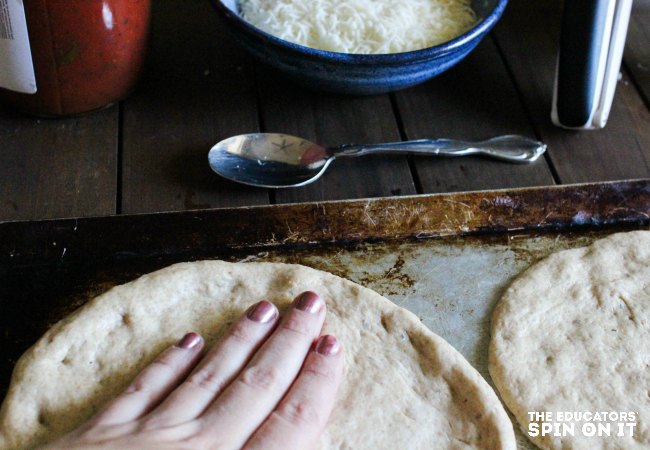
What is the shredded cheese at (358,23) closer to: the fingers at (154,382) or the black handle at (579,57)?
the black handle at (579,57)

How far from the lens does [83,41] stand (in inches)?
53.2

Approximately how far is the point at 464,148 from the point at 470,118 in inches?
5.4

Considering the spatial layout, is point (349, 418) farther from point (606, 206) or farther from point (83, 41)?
point (83, 41)

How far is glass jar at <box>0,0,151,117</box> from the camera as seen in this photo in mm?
1302

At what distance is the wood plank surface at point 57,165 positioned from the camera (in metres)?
1.34

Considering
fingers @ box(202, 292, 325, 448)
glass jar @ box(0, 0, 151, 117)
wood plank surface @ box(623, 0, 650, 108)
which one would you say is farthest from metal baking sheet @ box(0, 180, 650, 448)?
wood plank surface @ box(623, 0, 650, 108)

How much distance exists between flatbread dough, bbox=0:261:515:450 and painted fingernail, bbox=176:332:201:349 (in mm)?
36

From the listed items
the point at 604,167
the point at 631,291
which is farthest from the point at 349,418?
the point at 604,167

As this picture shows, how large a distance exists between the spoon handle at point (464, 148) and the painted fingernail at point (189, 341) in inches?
19.6

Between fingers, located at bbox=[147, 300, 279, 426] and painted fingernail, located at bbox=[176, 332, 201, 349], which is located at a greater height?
fingers, located at bbox=[147, 300, 279, 426]

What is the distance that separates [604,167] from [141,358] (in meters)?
0.92

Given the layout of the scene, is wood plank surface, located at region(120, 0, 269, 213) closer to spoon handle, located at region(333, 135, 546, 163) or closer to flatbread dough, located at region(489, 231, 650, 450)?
spoon handle, located at region(333, 135, 546, 163)

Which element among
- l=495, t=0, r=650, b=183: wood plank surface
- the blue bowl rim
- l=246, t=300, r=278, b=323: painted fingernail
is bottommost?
Result: l=495, t=0, r=650, b=183: wood plank surface

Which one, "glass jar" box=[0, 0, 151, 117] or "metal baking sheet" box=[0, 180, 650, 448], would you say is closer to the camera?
"metal baking sheet" box=[0, 180, 650, 448]
